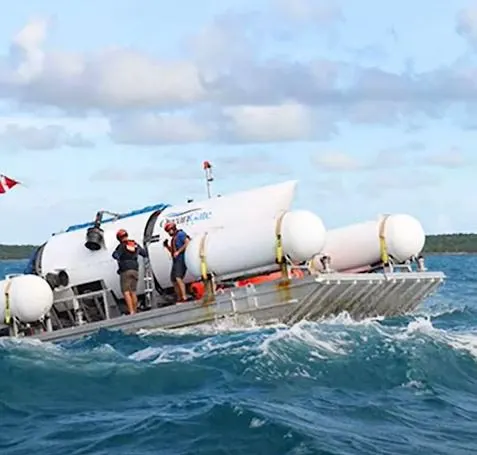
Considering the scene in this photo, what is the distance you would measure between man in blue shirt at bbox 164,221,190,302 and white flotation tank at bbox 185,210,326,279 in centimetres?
35

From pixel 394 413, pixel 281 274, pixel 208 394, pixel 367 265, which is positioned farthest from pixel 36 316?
pixel 394 413

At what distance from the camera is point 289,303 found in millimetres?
18484

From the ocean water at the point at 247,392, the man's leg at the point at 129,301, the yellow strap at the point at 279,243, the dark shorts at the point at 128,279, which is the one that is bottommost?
the ocean water at the point at 247,392

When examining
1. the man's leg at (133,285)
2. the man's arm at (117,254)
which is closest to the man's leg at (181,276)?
the man's leg at (133,285)

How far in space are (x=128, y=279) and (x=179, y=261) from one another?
44.7 inches

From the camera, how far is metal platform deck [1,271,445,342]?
18500 millimetres

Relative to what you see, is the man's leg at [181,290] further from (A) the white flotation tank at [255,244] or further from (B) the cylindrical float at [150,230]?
(B) the cylindrical float at [150,230]

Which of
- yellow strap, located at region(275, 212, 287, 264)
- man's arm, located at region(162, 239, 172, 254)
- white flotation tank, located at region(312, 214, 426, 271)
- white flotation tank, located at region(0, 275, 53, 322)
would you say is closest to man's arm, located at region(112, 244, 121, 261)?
man's arm, located at region(162, 239, 172, 254)

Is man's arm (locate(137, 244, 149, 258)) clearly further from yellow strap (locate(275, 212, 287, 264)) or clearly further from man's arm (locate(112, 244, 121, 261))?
yellow strap (locate(275, 212, 287, 264))

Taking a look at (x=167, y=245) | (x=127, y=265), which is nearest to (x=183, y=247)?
(x=167, y=245)

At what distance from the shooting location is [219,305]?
18.7 m

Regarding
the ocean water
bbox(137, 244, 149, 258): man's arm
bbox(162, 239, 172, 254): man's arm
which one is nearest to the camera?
the ocean water

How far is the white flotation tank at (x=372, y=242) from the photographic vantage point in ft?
65.8

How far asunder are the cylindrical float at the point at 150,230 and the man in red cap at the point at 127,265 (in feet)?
1.83
